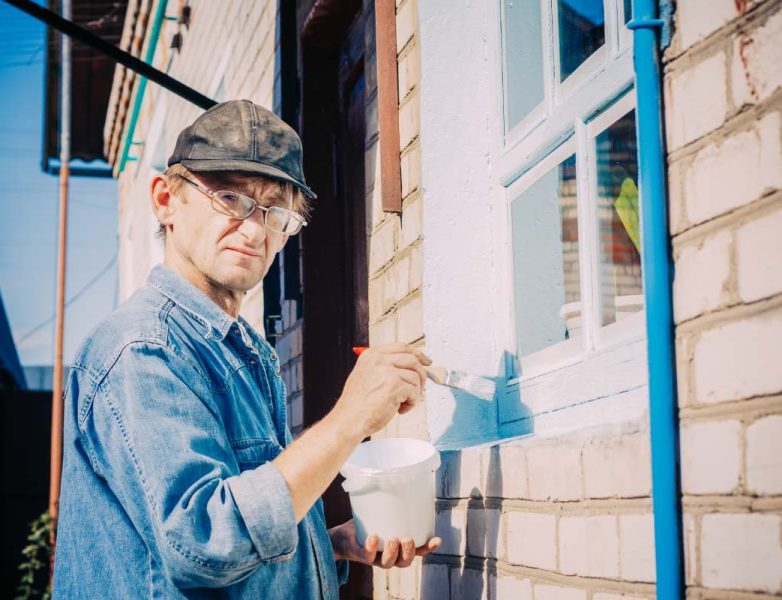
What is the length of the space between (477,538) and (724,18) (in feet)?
3.72

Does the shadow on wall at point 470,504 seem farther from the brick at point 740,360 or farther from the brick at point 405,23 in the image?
the brick at point 405,23

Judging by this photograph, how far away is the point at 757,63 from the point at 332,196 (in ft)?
7.84

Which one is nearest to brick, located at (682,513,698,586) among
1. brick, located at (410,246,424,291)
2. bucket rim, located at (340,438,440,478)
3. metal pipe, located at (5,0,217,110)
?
bucket rim, located at (340,438,440,478)

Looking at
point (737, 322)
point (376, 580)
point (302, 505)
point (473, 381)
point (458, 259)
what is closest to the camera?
point (737, 322)

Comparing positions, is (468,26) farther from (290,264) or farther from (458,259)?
(290,264)

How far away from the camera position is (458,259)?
82.6 inches

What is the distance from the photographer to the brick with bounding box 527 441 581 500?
1448 mm

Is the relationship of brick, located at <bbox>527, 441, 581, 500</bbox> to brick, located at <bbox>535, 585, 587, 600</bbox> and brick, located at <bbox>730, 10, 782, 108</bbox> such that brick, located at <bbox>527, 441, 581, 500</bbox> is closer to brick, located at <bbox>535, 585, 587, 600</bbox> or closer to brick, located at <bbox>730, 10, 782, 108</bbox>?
brick, located at <bbox>535, 585, 587, 600</bbox>

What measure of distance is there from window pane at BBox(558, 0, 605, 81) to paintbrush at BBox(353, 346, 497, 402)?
671mm

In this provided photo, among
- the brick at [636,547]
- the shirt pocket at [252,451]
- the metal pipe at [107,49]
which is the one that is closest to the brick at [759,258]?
the brick at [636,547]

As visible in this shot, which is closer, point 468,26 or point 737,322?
point 737,322

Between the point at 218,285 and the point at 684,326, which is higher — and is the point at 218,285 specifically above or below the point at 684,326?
above

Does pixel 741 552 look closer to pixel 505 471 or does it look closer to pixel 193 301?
pixel 505 471

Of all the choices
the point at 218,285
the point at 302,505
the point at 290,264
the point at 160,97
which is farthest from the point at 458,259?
the point at 160,97
